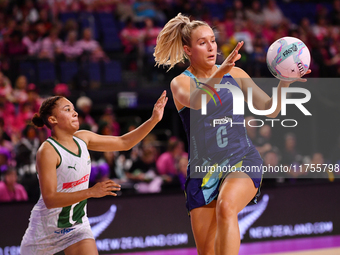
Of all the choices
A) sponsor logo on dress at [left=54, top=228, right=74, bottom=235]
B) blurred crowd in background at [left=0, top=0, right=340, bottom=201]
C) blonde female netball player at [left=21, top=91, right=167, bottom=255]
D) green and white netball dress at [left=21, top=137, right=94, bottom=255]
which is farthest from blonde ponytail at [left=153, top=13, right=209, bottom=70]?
blurred crowd in background at [left=0, top=0, right=340, bottom=201]

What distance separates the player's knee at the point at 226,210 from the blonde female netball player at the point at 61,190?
26.2 inches

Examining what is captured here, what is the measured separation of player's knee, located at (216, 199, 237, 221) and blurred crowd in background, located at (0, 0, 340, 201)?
3.31 metres

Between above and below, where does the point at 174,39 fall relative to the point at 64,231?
above

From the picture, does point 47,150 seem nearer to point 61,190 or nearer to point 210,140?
point 61,190

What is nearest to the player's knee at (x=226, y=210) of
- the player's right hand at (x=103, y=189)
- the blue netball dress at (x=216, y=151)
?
the blue netball dress at (x=216, y=151)

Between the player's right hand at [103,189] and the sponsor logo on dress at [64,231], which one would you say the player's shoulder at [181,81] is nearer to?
the player's right hand at [103,189]

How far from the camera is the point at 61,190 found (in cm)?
307

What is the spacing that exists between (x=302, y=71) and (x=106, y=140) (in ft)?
5.04

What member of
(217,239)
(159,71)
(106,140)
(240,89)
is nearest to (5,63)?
(159,71)

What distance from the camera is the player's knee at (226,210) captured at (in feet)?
9.08

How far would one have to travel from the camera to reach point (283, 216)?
19.3 ft

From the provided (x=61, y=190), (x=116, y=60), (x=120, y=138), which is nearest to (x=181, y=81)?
(x=120, y=138)

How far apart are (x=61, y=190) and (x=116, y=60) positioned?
6.10m

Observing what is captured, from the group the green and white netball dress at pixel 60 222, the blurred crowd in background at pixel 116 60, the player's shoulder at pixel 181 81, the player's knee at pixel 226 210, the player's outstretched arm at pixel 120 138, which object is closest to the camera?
the player's knee at pixel 226 210
